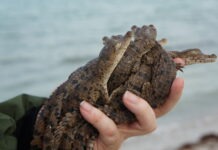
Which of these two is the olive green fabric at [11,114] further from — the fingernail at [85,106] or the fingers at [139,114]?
the fingers at [139,114]

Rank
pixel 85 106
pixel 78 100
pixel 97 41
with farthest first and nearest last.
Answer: pixel 97 41, pixel 78 100, pixel 85 106

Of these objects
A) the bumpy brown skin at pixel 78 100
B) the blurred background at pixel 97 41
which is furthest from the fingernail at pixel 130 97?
the blurred background at pixel 97 41

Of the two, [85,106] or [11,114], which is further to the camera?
[11,114]

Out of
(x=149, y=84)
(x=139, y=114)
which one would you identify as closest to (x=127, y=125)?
(x=139, y=114)

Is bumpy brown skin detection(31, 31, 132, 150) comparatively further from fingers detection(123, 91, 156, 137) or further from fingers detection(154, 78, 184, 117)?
fingers detection(154, 78, 184, 117)

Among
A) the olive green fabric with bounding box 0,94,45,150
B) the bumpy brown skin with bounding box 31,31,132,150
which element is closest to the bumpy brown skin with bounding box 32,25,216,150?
the bumpy brown skin with bounding box 31,31,132,150

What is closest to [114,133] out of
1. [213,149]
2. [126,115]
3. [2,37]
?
[126,115]

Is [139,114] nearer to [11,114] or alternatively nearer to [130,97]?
[130,97]
